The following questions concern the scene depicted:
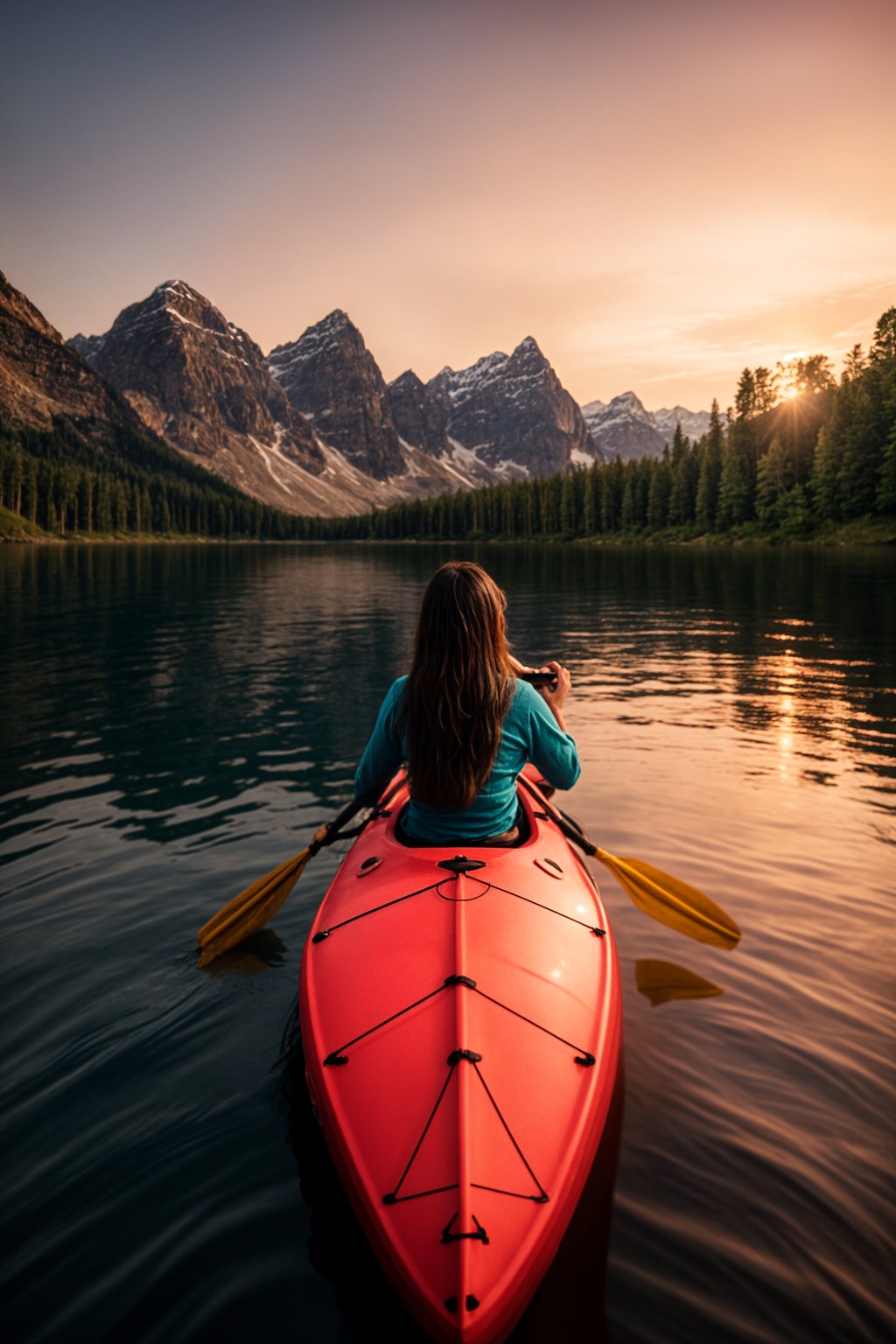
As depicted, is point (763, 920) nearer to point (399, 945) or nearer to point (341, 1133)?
point (399, 945)

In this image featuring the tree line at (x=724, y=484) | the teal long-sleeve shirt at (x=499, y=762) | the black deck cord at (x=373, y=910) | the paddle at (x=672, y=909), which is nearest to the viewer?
the black deck cord at (x=373, y=910)

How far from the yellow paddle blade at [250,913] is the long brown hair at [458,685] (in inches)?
107

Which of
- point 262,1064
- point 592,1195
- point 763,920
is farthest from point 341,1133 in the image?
point 763,920

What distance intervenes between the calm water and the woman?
7.45 feet

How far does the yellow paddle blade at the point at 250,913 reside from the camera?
6.83 metres

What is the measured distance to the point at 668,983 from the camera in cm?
655

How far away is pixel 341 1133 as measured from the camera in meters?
→ 3.46

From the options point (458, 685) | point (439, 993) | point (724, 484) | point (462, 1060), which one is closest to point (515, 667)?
point (458, 685)

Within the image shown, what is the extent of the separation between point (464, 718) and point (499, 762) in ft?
1.63

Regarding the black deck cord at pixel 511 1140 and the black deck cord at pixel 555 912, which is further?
the black deck cord at pixel 555 912

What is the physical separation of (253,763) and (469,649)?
972 cm

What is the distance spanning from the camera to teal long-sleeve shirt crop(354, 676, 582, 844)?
4848 millimetres

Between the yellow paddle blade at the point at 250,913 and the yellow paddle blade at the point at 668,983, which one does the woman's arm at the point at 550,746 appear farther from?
the yellow paddle blade at the point at 250,913

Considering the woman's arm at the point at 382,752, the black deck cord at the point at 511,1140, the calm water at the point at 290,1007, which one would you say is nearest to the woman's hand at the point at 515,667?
the woman's arm at the point at 382,752
